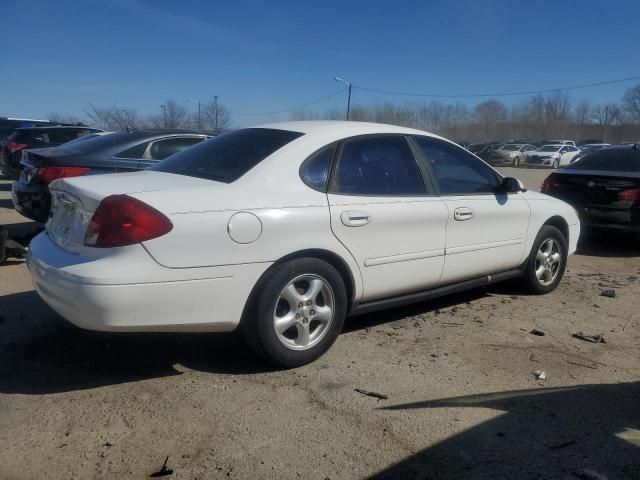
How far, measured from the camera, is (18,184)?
22.4 ft

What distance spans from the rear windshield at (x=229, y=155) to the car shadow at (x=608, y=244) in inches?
217

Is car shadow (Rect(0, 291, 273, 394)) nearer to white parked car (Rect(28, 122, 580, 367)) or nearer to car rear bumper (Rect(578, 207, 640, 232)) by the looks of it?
white parked car (Rect(28, 122, 580, 367))

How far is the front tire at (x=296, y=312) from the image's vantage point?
3.43 meters

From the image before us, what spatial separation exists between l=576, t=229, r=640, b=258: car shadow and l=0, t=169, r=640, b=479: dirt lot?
3.34 metres

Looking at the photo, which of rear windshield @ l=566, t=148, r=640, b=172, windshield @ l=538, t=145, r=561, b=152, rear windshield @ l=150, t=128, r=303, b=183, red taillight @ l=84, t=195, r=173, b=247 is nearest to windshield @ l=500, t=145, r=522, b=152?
windshield @ l=538, t=145, r=561, b=152

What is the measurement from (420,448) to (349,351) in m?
1.28

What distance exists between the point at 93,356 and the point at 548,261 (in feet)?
13.4

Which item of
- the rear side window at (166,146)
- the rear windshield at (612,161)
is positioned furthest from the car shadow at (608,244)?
the rear side window at (166,146)

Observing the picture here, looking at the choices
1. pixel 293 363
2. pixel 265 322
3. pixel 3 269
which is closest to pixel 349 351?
pixel 293 363

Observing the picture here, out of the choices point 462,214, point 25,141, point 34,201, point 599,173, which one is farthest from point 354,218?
point 25,141

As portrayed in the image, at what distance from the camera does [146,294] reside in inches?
121

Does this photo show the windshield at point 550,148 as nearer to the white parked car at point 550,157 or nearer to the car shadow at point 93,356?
the white parked car at point 550,157

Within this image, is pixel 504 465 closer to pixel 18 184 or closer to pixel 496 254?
pixel 496 254

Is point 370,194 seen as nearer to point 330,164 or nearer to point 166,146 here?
point 330,164
